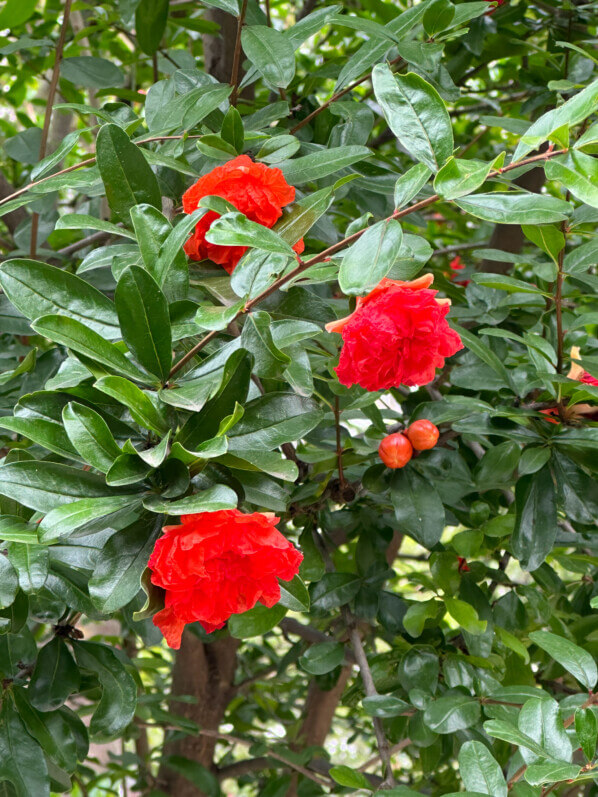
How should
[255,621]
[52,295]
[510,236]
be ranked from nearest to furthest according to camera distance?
[52,295] < [255,621] < [510,236]

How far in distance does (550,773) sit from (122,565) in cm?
38

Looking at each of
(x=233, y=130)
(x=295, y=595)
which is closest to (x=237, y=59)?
(x=233, y=130)

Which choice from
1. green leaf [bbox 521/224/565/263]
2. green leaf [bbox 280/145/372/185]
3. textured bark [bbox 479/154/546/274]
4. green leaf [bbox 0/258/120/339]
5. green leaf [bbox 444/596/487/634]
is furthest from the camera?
textured bark [bbox 479/154/546/274]

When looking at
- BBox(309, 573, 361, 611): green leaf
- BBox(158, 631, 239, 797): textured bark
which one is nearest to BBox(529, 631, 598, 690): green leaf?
BBox(309, 573, 361, 611): green leaf

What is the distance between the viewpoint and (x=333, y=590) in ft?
4.01

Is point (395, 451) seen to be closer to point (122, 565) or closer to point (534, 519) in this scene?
point (534, 519)

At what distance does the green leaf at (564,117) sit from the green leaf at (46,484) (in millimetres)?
415

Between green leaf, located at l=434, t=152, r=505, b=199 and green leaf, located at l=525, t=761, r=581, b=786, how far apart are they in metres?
0.45

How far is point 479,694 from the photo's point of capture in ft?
3.56

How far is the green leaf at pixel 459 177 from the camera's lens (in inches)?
24.0

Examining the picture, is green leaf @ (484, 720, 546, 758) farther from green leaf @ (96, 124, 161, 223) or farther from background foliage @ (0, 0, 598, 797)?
green leaf @ (96, 124, 161, 223)

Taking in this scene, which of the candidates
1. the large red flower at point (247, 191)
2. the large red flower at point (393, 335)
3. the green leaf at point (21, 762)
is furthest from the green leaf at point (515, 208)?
the green leaf at point (21, 762)

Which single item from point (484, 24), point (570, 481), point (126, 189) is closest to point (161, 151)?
point (126, 189)

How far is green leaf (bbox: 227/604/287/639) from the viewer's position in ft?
3.70
